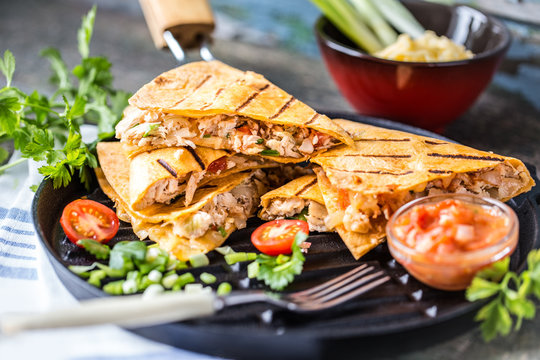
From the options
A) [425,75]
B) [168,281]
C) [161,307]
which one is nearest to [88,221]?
[168,281]

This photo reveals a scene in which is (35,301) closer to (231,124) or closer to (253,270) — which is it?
(253,270)

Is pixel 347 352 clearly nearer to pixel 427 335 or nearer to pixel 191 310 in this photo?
pixel 427 335

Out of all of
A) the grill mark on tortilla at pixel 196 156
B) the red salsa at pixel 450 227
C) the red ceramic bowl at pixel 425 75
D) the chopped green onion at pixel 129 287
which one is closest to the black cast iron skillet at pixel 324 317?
the chopped green onion at pixel 129 287

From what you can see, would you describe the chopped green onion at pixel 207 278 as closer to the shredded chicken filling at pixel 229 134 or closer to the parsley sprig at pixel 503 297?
the shredded chicken filling at pixel 229 134

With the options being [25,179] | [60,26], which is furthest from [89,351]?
[60,26]

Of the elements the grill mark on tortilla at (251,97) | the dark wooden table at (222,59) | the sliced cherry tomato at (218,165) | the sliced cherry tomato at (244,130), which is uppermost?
the grill mark on tortilla at (251,97)

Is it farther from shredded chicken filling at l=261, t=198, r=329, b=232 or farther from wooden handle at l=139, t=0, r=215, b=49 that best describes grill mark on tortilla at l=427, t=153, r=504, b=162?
wooden handle at l=139, t=0, r=215, b=49

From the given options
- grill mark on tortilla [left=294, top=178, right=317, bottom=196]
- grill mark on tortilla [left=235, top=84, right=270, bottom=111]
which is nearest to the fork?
grill mark on tortilla [left=294, top=178, right=317, bottom=196]
